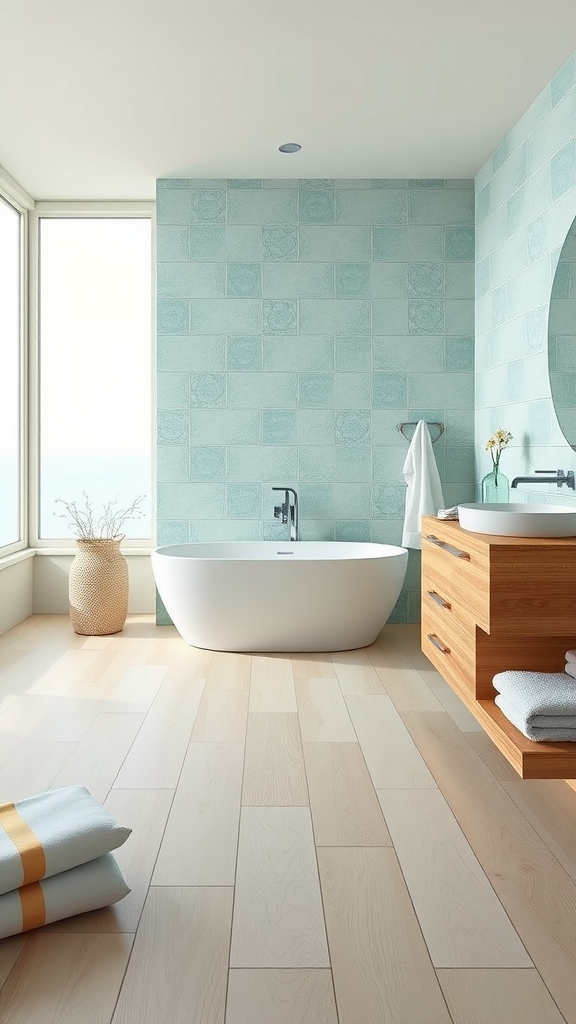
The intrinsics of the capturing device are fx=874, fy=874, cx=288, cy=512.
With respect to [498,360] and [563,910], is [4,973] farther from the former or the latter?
[498,360]

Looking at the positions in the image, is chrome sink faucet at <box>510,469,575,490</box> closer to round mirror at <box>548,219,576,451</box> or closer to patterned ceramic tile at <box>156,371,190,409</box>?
round mirror at <box>548,219,576,451</box>

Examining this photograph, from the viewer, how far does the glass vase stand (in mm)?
4598

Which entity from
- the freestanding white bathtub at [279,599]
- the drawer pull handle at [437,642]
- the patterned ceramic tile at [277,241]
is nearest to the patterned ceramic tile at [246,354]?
the patterned ceramic tile at [277,241]

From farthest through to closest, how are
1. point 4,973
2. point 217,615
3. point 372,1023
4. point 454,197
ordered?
point 454,197 → point 217,615 → point 4,973 → point 372,1023

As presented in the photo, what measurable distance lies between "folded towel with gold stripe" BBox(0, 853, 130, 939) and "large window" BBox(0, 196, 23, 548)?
3.71m

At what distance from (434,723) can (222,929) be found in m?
1.72

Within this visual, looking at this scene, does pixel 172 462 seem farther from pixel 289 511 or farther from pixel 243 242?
pixel 243 242

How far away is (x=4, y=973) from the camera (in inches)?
70.2

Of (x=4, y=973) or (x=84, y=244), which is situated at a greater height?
(x=84, y=244)

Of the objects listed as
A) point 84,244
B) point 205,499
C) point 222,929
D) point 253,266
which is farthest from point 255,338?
point 222,929

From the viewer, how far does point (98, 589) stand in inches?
206

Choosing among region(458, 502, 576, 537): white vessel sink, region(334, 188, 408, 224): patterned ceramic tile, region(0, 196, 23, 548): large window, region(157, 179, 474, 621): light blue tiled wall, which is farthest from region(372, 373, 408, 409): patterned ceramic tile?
region(458, 502, 576, 537): white vessel sink

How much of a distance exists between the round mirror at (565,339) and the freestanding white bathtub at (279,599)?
1.33 m

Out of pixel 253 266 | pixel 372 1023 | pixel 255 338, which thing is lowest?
pixel 372 1023
